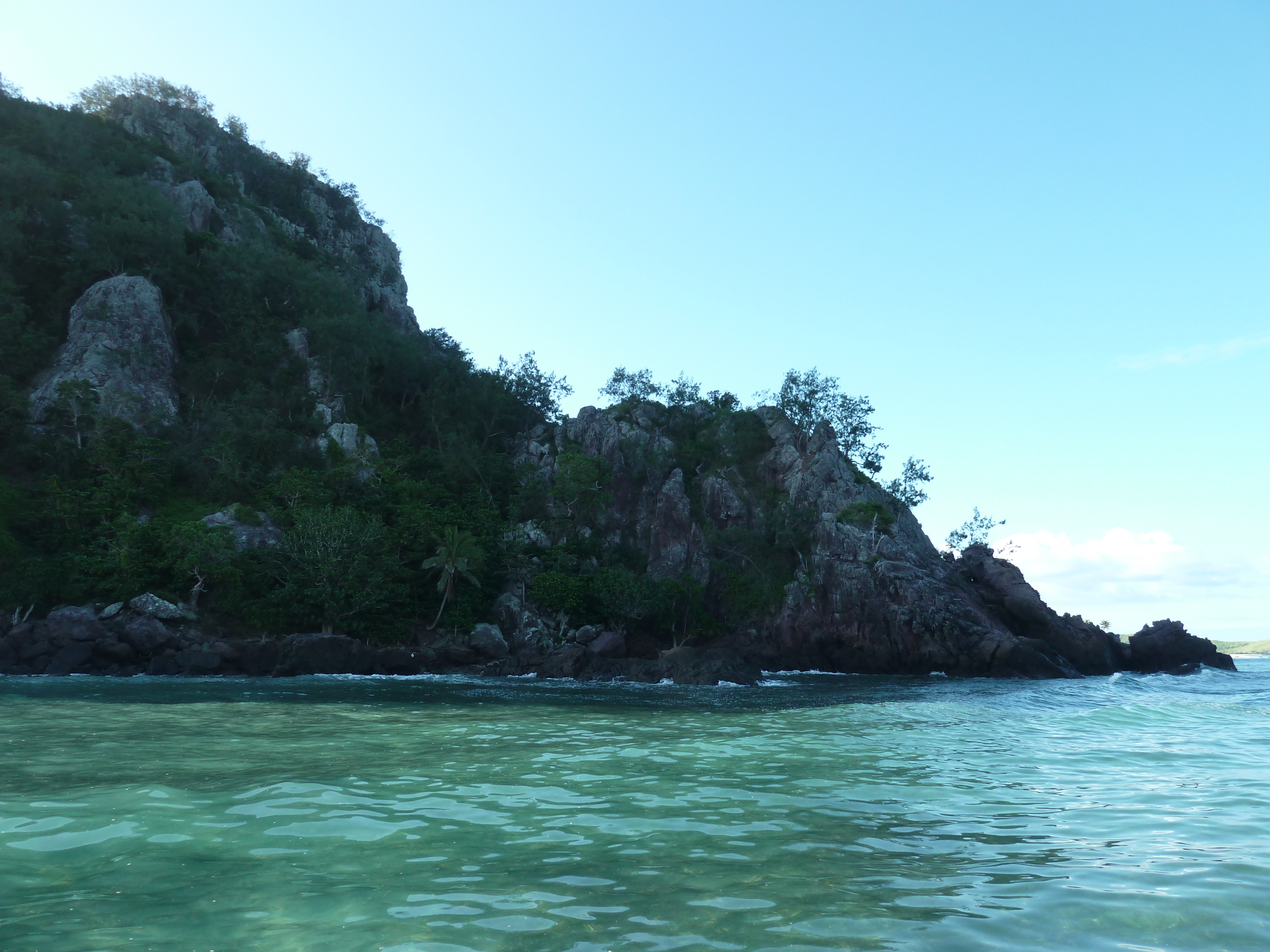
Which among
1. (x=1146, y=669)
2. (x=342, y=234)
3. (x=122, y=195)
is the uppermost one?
(x=342, y=234)

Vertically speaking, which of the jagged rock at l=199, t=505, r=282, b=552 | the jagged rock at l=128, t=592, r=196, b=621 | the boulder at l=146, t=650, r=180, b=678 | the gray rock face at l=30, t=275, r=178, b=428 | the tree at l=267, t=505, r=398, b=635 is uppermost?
the gray rock face at l=30, t=275, r=178, b=428

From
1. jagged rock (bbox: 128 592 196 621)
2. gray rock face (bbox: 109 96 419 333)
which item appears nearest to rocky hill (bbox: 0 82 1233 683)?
jagged rock (bbox: 128 592 196 621)

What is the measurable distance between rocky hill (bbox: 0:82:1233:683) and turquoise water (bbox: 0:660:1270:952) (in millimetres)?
30798

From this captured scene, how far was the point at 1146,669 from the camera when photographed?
5934cm

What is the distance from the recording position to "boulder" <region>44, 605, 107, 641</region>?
137ft

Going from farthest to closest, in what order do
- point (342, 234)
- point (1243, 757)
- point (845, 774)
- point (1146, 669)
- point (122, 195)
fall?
point (342, 234) → point (122, 195) → point (1146, 669) → point (1243, 757) → point (845, 774)

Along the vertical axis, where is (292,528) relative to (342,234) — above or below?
below

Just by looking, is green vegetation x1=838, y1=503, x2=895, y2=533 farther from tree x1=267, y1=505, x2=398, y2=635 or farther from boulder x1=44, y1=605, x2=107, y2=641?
boulder x1=44, y1=605, x2=107, y2=641

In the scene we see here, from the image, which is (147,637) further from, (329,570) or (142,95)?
(142,95)

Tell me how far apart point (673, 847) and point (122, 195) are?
85.1 metres

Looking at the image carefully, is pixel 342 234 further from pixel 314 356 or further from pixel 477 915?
pixel 477 915

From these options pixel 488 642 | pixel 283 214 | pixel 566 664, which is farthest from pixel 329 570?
pixel 283 214

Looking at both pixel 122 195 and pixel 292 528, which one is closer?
pixel 292 528

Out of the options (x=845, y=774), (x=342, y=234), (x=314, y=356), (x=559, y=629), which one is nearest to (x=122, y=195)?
(x=314, y=356)
